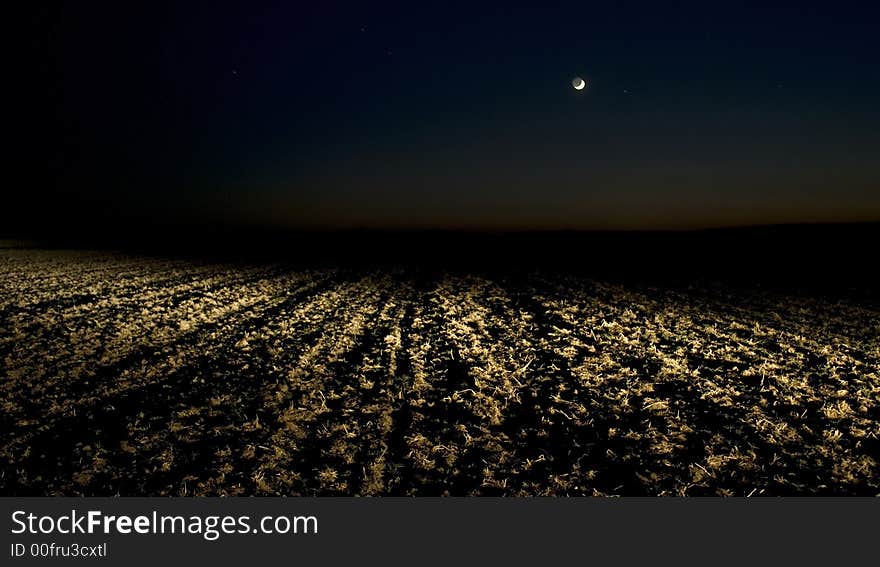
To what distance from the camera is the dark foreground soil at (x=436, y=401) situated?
4445 millimetres

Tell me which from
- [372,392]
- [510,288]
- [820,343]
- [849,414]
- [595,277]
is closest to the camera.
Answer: [849,414]

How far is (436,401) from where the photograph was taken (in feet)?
20.4

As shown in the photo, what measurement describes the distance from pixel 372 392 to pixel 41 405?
4417mm

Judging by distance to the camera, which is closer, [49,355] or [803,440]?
[803,440]

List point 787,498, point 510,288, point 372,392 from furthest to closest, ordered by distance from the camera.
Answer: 1. point 510,288
2. point 372,392
3. point 787,498

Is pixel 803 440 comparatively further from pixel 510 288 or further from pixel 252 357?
pixel 510 288

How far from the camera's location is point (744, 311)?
12.7m

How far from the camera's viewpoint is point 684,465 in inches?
181

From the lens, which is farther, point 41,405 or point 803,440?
point 41,405

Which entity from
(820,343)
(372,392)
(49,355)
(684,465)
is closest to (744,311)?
(820,343)

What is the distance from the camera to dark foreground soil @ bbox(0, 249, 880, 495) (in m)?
4.45

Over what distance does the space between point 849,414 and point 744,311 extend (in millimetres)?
7876

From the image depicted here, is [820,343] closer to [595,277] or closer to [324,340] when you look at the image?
[324,340]

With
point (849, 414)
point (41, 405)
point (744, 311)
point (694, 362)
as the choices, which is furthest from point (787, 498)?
point (744, 311)
